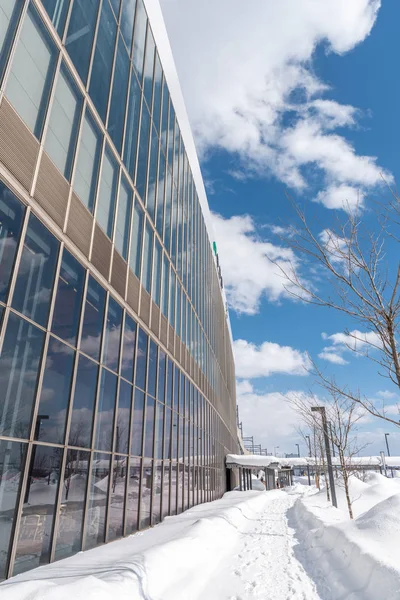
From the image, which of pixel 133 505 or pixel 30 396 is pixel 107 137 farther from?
pixel 133 505

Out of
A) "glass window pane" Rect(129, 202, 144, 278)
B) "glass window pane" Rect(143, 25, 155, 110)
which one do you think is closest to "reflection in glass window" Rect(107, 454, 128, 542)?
"glass window pane" Rect(129, 202, 144, 278)

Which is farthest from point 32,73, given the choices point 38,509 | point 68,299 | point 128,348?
point 38,509

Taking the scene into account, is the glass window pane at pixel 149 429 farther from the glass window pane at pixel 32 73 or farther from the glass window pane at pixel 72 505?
the glass window pane at pixel 32 73

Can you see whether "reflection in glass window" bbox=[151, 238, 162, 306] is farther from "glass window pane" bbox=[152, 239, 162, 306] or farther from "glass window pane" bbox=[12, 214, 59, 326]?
"glass window pane" bbox=[12, 214, 59, 326]

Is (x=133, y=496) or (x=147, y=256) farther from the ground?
(x=147, y=256)

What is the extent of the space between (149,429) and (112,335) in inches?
182

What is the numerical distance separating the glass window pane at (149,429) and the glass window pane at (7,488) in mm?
7216

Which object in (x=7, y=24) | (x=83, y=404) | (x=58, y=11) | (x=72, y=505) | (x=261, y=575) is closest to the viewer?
(x=7, y=24)

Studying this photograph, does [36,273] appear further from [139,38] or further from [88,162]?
[139,38]

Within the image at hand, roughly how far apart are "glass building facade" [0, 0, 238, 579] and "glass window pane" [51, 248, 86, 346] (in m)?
0.04

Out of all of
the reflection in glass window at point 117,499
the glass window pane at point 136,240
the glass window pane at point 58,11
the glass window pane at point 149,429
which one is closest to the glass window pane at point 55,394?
the reflection in glass window at point 117,499

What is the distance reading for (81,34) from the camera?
9.45 metres

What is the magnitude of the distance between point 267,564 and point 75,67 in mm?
11807

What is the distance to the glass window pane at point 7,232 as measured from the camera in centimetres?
641
